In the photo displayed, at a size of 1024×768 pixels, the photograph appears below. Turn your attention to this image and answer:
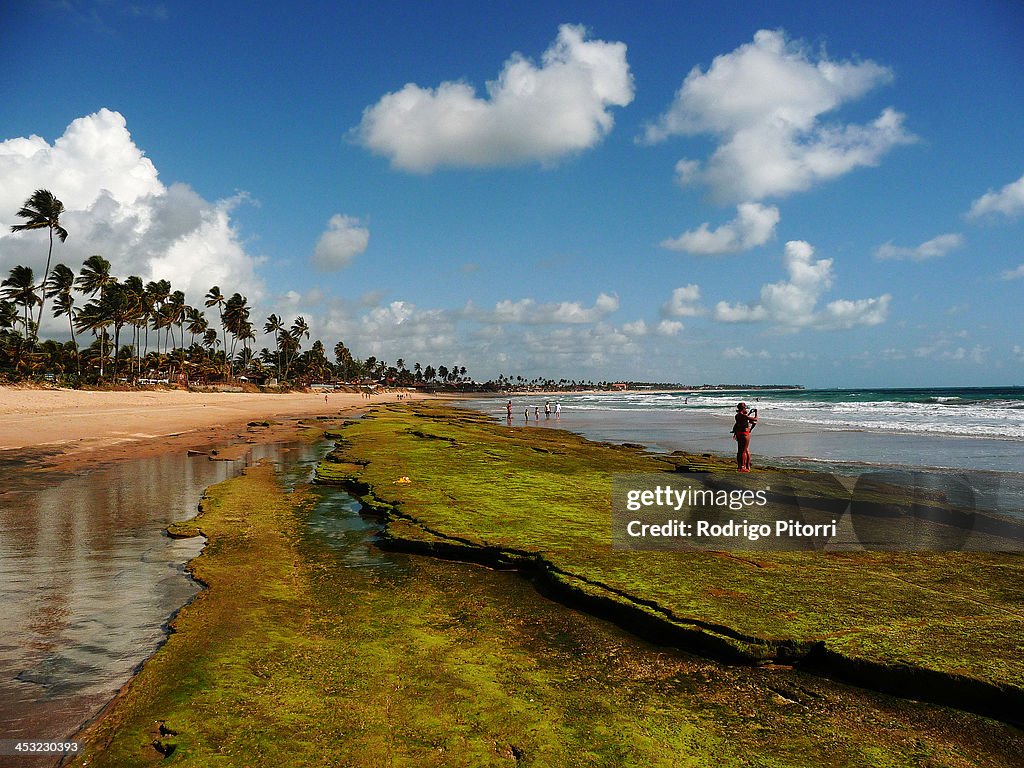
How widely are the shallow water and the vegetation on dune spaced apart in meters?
0.38

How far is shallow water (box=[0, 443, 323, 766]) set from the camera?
4457 mm

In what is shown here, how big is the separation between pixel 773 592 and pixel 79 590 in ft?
28.0

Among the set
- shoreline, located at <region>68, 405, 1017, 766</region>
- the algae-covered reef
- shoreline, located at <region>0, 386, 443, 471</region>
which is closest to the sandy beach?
shoreline, located at <region>0, 386, 443, 471</region>

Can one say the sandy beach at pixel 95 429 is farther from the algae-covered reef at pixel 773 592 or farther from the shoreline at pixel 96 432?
the algae-covered reef at pixel 773 592

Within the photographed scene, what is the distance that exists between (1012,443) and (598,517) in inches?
1160

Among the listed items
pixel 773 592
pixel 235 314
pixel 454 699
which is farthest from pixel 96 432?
pixel 235 314

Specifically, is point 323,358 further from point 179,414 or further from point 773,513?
point 773,513

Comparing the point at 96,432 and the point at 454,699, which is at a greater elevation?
the point at 454,699

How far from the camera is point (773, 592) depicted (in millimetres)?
6371

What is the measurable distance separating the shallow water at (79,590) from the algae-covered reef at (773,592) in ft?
11.8

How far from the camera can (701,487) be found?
14664mm

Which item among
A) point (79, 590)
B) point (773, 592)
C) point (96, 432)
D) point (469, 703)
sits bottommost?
point (96, 432)

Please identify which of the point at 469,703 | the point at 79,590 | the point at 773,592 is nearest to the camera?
the point at 469,703

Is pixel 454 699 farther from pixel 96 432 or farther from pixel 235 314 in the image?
pixel 235 314
